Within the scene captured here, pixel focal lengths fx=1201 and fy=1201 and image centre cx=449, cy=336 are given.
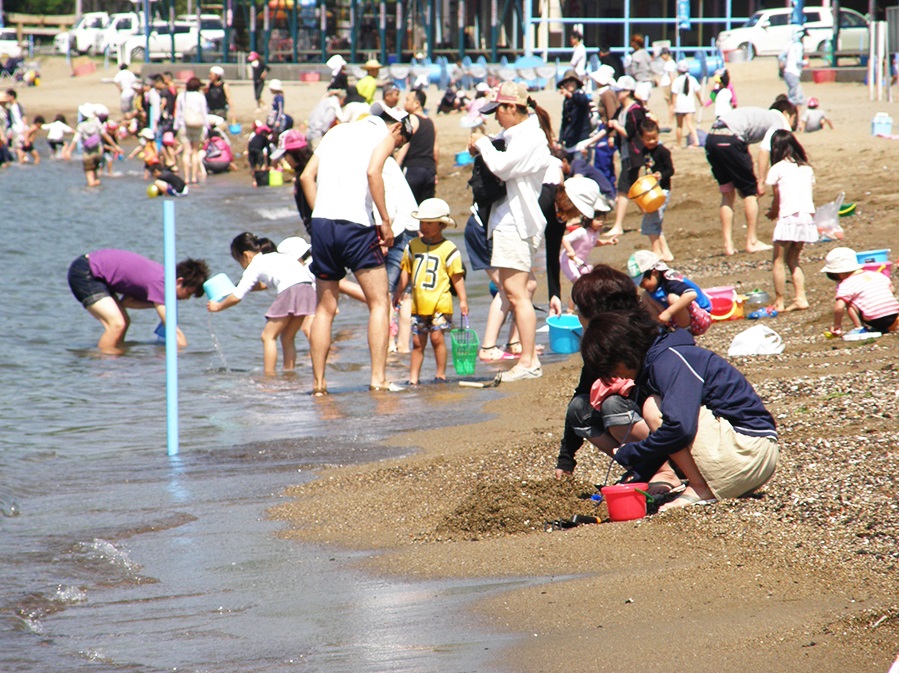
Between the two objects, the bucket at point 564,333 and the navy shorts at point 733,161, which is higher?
the navy shorts at point 733,161

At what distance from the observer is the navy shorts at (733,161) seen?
12055mm

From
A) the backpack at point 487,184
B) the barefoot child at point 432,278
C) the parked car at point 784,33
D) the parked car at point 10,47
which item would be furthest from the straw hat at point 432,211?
the parked car at point 10,47

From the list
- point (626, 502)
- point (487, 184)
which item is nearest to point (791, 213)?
point (487, 184)

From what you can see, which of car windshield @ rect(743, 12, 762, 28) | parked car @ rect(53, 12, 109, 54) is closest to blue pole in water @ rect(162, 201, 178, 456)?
car windshield @ rect(743, 12, 762, 28)

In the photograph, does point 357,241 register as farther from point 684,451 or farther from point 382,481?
point 684,451

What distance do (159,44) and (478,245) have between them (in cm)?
4461

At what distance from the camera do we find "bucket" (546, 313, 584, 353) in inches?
359

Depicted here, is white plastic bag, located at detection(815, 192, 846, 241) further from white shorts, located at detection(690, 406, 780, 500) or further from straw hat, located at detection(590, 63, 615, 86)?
white shorts, located at detection(690, 406, 780, 500)

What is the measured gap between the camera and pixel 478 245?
8.65 meters

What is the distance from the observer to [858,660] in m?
3.17

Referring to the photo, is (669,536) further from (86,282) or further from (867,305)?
(86,282)

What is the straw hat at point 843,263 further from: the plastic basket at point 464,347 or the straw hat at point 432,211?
the straw hat at point 432,211

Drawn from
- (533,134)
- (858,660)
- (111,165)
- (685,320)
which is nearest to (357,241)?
(533,134)

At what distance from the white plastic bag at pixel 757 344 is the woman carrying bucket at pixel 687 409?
3630mm
